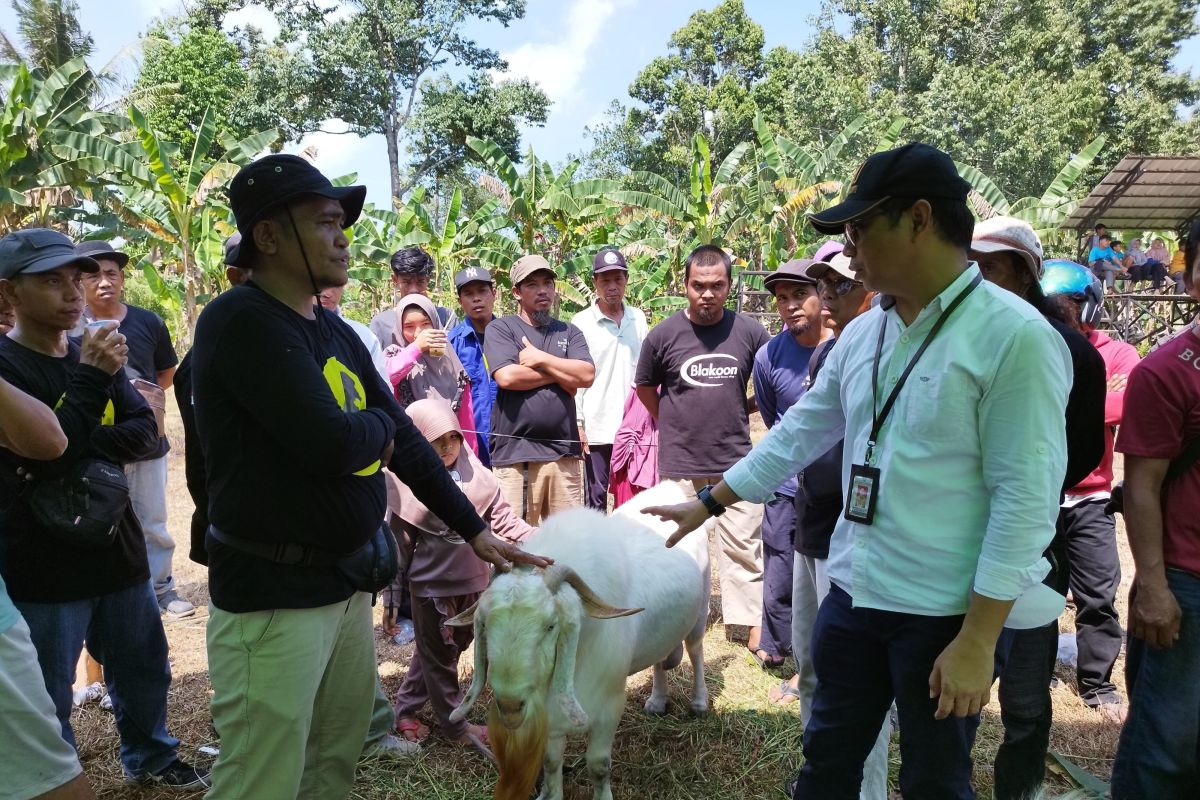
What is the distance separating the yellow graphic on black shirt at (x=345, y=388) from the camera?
2576mm

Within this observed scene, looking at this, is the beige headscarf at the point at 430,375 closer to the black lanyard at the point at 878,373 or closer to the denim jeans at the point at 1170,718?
the black lanyard at the point at 878,373

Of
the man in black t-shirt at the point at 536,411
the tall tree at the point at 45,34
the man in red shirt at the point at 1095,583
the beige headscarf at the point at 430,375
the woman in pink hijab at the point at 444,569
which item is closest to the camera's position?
the woman in pink hijab at the point at 444,569

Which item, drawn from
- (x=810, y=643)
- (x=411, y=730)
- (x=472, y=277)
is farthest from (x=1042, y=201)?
(x=411, y=730)

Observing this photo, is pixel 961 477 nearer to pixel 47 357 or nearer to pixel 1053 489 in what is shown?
pixel 1053 489

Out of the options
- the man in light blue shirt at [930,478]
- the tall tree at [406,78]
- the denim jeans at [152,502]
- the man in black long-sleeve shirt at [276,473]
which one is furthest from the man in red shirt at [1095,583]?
the tall tree at [406,78]

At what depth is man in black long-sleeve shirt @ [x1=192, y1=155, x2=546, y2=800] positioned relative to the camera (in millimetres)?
2301

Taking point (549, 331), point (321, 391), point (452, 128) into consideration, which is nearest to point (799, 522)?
point (321, 391)

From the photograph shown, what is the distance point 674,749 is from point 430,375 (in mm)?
2914

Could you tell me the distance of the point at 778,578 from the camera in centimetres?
540

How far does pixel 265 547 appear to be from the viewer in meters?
2.39

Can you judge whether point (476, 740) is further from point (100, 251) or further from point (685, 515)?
point (100, 251)

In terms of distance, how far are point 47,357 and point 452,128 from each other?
3049 centimetres

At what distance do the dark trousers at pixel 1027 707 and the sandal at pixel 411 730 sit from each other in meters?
2.81

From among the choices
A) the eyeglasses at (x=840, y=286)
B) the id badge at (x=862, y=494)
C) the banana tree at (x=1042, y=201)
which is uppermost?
the banana tree at (x=1042, y=201)
